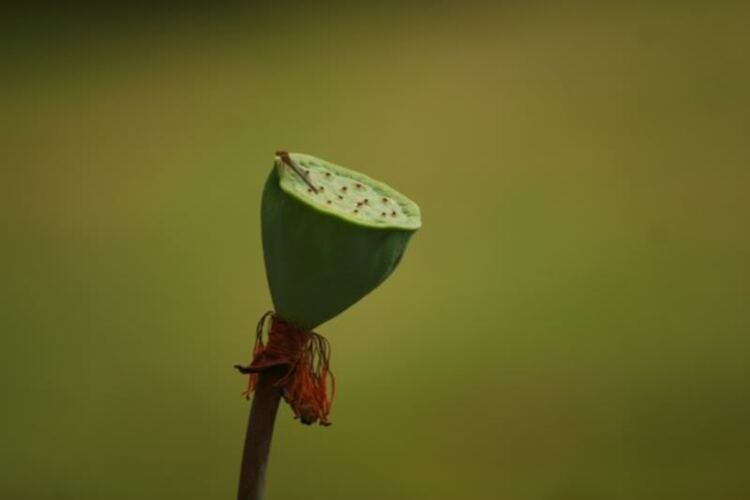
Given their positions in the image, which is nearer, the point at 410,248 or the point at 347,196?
the point at 347,196

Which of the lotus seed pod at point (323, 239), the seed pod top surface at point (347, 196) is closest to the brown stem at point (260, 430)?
the lotus seed pod at point (323, 239)

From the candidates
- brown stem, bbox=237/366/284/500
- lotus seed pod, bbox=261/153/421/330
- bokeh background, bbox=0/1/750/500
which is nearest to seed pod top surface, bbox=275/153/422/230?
lotus seed pod, bbox=261/153/421/330

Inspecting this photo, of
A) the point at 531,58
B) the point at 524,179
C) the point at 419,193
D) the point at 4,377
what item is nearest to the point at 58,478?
Result: the point at 4,377

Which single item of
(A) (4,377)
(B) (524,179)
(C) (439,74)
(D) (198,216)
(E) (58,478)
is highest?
(C) (439,74)

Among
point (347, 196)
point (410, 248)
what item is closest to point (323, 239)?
point (347, 196)

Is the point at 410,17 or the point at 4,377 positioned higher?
the point at 410,17

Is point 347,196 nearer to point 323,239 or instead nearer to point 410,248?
point 323,239

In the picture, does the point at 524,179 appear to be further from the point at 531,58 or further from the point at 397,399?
the point at 397,399

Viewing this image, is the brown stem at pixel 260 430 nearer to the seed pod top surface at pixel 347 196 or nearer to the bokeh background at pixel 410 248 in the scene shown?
the seed pod top surface at pixel 347 196
